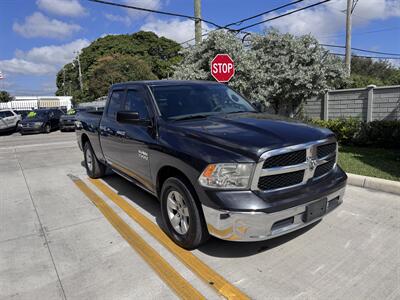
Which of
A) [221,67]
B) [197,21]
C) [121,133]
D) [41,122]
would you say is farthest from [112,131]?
[41,122]

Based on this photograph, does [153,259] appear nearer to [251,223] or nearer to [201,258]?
[201,258]

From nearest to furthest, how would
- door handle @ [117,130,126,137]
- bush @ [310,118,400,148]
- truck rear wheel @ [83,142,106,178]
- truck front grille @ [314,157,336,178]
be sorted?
truck front grille @ [314,157,336,178]
door handle @ [117,130,126,137]
truck rear wheel @ [83,142,106,178]
bush @ [310,118,400,148]

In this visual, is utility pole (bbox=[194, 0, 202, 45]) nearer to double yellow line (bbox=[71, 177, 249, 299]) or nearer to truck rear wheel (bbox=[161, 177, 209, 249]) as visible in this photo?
double yellow line (bbox=[71, 177, 249, 299])

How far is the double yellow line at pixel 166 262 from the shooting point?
9.34 feet

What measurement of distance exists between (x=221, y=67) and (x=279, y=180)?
600 centimetres

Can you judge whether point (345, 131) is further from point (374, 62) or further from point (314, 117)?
point (374, 62)

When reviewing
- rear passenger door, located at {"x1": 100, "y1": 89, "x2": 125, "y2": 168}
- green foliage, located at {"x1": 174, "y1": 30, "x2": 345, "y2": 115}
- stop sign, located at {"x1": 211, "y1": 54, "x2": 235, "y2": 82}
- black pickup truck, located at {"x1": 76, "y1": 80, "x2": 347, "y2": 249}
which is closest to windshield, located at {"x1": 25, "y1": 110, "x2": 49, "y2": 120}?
green foliage, located at {"x1": 174, "y1": 30, "x2": 345, "y2": 115}

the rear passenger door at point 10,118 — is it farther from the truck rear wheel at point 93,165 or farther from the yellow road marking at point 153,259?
the yellow road marking at point 153,259

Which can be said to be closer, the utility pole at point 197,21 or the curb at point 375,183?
the curb at point 375,183

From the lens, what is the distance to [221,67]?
27.7ft

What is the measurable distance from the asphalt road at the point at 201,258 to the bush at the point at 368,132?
421cm

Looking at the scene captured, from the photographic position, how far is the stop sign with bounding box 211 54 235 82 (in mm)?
8367

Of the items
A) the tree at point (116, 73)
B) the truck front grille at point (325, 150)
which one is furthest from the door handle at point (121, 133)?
the tree at point (116, 73)

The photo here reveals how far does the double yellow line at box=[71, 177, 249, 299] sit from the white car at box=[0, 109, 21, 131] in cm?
1893
